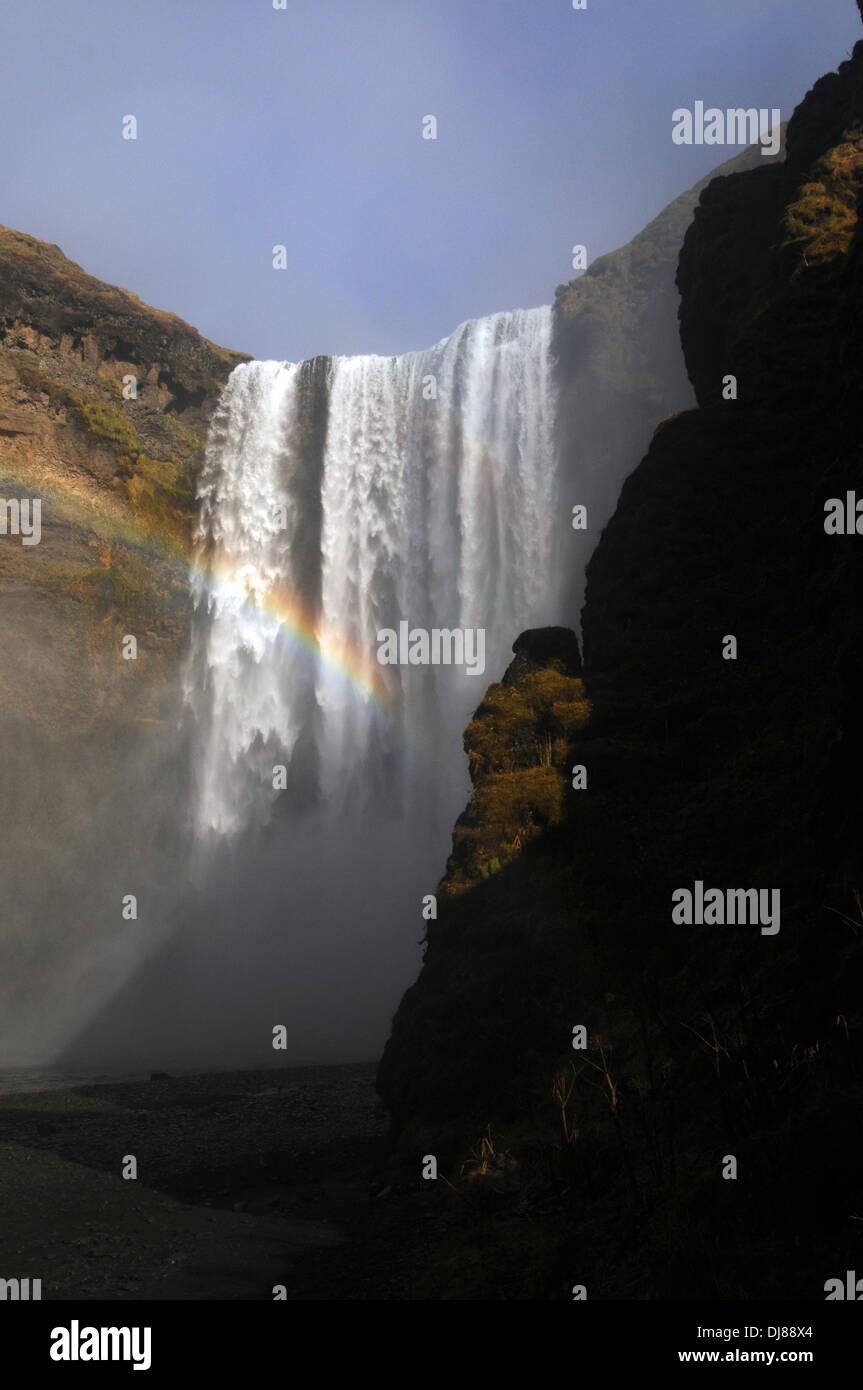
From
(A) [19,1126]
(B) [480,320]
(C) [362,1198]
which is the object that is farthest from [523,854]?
(B) [480,320]

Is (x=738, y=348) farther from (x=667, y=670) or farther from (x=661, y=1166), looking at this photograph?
(x=661, y=1166)

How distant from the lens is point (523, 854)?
597 inches

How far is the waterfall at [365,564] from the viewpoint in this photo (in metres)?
42.8

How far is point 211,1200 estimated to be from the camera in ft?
45.8

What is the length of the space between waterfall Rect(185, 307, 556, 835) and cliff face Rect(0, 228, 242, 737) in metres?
2.54

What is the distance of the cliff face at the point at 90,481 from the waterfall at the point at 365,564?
2.54 m

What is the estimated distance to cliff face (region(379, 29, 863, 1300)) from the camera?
6371mm

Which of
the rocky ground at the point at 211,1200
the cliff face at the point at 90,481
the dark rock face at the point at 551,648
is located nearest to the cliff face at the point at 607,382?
the dark rock face at the point at 551,648
